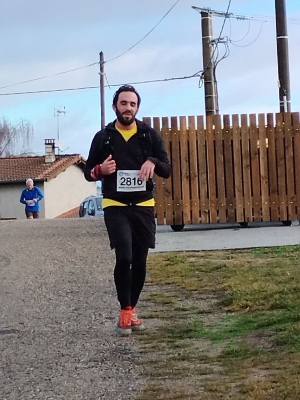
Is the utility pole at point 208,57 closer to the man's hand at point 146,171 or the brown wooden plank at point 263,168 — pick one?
the brown wooden plank at point 263,168

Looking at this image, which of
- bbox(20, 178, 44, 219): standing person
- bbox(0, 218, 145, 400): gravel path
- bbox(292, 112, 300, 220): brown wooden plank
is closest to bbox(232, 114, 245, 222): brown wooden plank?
bbox(292, 112, 300, 220): brown wooden plank

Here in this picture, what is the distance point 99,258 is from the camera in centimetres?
1093

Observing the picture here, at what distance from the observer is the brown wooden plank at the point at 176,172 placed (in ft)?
43.5

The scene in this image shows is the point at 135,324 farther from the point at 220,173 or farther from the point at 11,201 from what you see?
the point at 11,201

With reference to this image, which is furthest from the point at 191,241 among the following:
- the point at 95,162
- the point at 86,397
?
the point at 86,397

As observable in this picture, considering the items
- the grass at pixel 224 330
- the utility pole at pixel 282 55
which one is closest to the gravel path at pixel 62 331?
the grass at pixel 224 330

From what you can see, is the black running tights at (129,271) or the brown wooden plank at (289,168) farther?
the brown wooden plank at (289,168)

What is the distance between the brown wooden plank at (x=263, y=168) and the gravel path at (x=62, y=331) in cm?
296

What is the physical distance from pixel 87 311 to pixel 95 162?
149 centimetres

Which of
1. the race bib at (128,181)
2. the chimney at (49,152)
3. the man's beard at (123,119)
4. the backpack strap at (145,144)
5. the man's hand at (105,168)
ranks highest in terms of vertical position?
the chimney at (49,152)

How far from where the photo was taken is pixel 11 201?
5241cm

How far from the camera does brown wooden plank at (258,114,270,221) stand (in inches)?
521

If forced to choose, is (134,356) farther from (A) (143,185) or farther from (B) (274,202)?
(B) (274,202)

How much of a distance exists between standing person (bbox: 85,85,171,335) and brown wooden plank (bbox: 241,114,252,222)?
7108 mm
